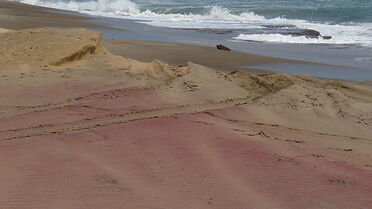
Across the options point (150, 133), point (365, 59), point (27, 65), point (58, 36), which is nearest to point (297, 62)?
point (365, 59)

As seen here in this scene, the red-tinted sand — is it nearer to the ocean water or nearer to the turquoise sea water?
the ocean water

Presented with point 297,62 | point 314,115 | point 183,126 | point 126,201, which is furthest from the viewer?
point 297,62

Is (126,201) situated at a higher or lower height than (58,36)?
lower

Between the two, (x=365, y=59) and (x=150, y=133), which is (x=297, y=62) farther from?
(x=150, y=133)

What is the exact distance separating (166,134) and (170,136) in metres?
0.05

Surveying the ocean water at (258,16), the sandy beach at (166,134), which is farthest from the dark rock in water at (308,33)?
the sandy beach at (166,134)

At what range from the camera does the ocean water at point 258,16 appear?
58.5 feet

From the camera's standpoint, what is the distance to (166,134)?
16.1 feet

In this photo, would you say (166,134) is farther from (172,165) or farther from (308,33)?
(308,33)

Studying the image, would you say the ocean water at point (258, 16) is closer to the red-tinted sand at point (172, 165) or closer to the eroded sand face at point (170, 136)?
the eroded sand face at point (170, 136)

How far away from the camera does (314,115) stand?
590 centimetres

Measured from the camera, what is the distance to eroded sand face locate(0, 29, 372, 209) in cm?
392

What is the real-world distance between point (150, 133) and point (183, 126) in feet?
1.18

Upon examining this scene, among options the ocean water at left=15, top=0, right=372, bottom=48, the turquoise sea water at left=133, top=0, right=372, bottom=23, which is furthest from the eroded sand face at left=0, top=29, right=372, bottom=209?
the turquoise sea water at left=133, top=0, right=372, bottom=23
